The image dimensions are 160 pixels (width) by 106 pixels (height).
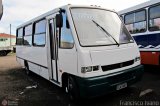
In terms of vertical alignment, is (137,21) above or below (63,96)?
above

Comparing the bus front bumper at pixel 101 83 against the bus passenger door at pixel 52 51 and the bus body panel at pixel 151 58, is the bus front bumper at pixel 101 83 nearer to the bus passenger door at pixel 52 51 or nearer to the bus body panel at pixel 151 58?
the bus passenger door at pixel 52 51

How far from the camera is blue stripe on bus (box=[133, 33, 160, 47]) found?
9452 millimetres

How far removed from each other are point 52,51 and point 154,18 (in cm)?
447

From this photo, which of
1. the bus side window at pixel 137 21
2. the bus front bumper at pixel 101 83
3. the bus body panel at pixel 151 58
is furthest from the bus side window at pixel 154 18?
the bus front bumper at pixel 101 83

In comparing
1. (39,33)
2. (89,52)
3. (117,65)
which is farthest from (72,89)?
(39,33)

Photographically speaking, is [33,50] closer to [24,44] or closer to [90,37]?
[24,44]

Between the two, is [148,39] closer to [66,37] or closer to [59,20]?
[66,37]

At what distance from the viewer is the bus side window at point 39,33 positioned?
8.71 m

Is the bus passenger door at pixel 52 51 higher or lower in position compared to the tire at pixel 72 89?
higher

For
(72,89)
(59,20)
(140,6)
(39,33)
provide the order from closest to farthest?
(72,89)
(59,20)
(39,33)
(140,6)

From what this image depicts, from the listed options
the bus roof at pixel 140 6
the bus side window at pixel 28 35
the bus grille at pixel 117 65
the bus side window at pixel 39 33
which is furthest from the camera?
the bus side window at pixel 28 35

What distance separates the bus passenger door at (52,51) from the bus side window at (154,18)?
422 cm

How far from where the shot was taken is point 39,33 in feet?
30.8

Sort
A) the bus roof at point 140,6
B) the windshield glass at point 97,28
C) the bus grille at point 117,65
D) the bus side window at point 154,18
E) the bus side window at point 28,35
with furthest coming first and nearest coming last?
the bus side window at point 28,35 < the bus roof at point 140,6 < the bus side window at point 154,18 < the windshield glass at point 97,28 < the bus grille at point 117,65
